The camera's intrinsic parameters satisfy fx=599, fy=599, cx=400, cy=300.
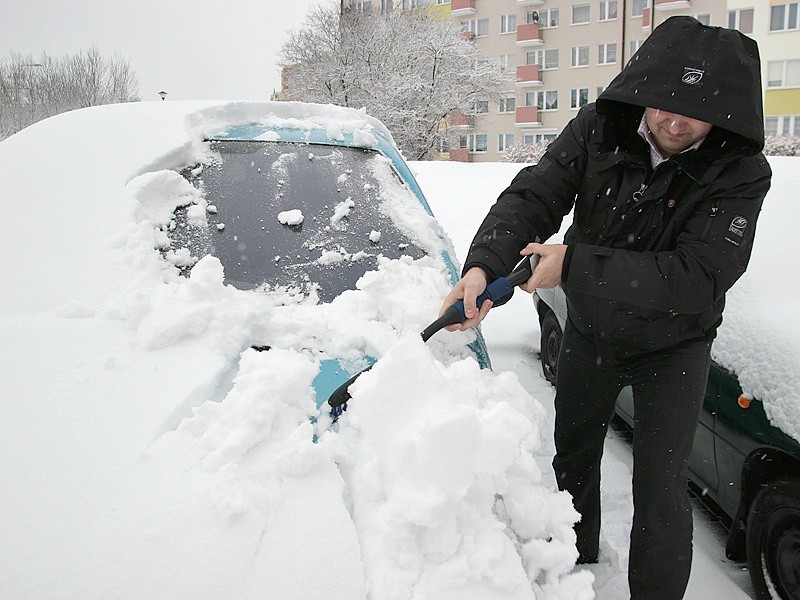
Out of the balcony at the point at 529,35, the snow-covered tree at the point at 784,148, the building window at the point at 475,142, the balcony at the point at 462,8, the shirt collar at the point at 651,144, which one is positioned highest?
the balcony at the point at 462,8

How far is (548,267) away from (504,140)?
33100mm

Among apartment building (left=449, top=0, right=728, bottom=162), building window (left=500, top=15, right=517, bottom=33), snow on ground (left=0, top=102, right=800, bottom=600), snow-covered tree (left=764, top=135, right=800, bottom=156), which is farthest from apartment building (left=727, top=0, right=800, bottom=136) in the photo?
snow on ground (left=0, top=102, right=800, bottom=600)

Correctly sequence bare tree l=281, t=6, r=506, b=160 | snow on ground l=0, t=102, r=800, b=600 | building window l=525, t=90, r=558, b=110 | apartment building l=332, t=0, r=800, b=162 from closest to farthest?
snow on ground l=0, t=102, r=800, b=600 < bare tree l=281, t=6, r=506, b=160 < apartment building l=332, t=0, r=800, b=162 < building window l=525, t=90, r=558, b=110

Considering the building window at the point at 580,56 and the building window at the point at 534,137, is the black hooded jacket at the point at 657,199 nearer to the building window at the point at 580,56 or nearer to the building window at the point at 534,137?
the building window at the point at 534,137

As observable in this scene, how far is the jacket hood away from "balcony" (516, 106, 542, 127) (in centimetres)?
3161

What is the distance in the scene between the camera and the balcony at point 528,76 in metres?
31.2

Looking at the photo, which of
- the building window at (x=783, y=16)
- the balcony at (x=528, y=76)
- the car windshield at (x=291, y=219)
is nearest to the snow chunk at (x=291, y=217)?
the car windshield at (x=291, y=219)

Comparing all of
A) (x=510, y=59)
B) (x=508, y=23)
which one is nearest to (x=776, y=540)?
(x=510, y=59)

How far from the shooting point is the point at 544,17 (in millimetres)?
31438

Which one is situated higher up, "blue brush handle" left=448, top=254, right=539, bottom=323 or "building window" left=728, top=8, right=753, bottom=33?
"building window" left=728, top=8, right=753, bottom=33

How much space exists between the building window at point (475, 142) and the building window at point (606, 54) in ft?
22.7

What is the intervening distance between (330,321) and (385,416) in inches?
22.0

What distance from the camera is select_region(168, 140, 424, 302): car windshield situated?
1977mm

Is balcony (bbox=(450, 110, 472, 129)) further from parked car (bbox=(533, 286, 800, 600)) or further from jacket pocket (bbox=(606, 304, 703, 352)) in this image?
jacket pocket (bbox=(606, 304, 703, 352))
